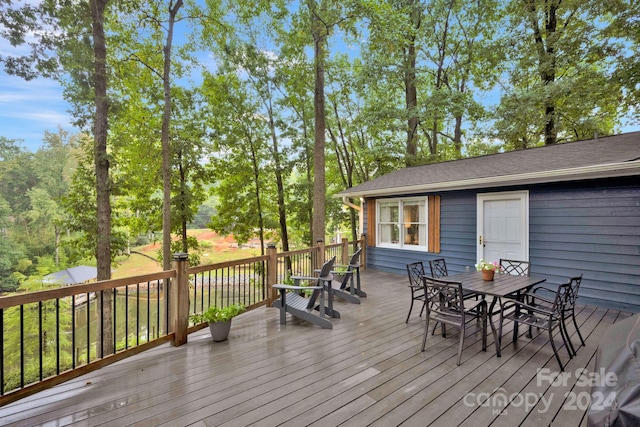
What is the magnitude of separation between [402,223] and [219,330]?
507 cm

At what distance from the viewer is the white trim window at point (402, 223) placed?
21.7 ft

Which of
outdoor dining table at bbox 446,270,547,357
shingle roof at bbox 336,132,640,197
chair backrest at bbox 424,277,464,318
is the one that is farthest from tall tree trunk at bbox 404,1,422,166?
chair backrest at bbox 424,277,464,318

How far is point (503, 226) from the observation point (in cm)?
527

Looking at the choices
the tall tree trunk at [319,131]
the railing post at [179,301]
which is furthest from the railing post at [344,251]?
the railing post at [179,301]

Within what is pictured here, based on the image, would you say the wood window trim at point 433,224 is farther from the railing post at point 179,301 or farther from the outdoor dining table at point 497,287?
the railing post at point 179,301

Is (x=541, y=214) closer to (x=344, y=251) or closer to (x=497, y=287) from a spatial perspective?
(x=497, y=287)

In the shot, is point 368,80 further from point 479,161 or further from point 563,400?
point 563,400

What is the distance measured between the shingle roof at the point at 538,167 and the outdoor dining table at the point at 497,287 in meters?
1.94

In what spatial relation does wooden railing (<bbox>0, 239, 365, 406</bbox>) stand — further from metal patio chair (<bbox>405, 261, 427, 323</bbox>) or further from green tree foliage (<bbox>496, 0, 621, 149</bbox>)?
green tree foliage (<bbox>496, 0, 621, 149</bbox>)

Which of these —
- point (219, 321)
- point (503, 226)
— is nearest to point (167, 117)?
point (219, 321)

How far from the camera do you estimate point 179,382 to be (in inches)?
94.6

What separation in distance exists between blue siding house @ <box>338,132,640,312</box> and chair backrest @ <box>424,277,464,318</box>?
2952 mm

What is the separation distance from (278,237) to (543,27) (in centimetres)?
1234

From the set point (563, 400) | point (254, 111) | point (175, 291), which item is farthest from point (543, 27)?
point (175, 291)
